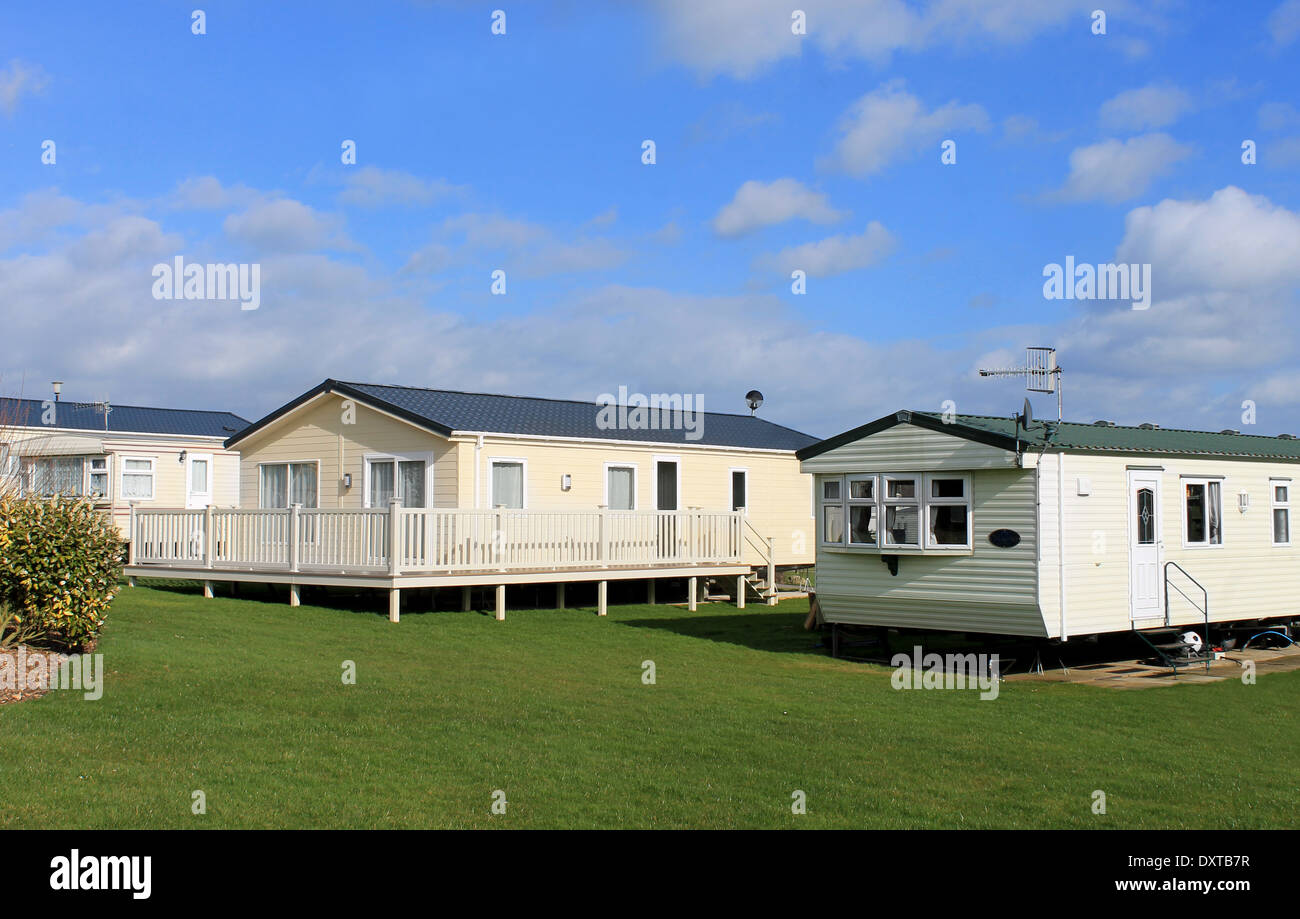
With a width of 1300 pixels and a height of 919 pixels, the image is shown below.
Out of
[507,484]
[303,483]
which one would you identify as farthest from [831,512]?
[303,483]

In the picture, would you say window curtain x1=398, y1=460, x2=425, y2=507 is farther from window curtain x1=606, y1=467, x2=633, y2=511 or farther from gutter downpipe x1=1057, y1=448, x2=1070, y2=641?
gutter downpipe x1=1057, y1=448, x2=1070, y2=641

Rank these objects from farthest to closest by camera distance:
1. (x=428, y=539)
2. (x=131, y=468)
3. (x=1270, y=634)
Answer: (x=131, y=468) → (x=428, y=539) → (x=1270, y=634)

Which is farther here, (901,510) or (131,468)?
(131,468)

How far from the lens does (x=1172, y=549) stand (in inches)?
615

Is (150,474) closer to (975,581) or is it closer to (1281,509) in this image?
(975,581)

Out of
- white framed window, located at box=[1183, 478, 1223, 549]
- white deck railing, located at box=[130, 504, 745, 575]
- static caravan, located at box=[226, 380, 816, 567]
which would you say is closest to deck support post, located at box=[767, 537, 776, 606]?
static caravan, located at box=[226, 380, 816, 567]

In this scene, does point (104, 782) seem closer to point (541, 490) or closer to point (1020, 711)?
point (1020, 711)

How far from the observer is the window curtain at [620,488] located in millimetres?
23234

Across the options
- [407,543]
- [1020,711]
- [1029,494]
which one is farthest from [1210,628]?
[407,543]

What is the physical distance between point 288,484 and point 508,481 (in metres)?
5.13

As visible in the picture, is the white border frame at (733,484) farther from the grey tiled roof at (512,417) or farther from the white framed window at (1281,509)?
the white framed window at (1281,509)

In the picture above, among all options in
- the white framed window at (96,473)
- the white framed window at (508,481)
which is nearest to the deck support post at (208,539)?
the white framed window at (508,481)

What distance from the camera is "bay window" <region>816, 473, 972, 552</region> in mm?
14742

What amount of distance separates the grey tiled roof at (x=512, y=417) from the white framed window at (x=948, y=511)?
8.66 m
